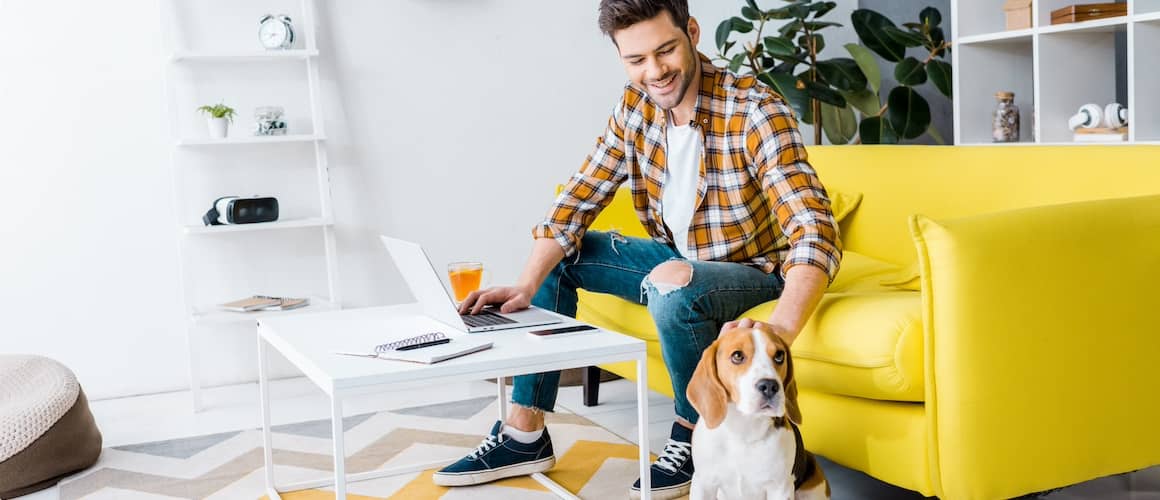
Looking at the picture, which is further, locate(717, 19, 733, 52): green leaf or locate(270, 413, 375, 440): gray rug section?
locate(717, 19, 733, 52): green leaf

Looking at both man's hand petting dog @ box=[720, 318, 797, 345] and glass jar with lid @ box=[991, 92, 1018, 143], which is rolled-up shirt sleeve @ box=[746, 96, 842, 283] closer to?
man's hand petting dog @ box=[720, 318, 797, 345]

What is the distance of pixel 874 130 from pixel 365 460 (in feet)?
5.98

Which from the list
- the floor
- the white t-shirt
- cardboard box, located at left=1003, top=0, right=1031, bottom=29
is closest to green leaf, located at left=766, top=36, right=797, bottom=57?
cardboard box, located at left=1003, top=0, right=1031, bottom=29

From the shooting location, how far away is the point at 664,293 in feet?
6.87

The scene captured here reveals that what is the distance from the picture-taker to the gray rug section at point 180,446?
279 centimetres

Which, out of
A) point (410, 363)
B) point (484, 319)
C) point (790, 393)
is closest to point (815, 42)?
point (484, 319)

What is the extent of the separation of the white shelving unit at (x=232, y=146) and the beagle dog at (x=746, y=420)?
1933mm

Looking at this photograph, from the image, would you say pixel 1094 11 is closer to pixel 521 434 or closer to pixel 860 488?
pixel 860 488

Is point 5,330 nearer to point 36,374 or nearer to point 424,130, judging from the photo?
point 36,374

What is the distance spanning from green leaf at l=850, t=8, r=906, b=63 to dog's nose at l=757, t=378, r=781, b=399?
6.41ft

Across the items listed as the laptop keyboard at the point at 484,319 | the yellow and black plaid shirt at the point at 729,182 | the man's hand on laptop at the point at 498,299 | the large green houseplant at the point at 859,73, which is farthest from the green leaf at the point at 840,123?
the laptop keyboard at the point at 484,319

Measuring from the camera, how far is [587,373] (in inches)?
121

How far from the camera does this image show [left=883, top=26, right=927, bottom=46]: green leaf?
326 centimetres

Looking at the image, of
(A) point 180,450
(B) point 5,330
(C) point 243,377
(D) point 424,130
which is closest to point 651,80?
(A) point 180,450
